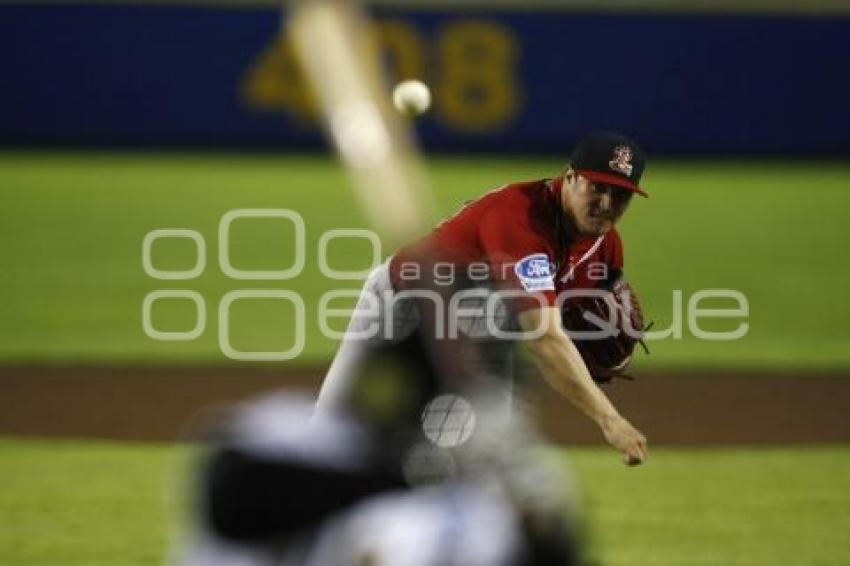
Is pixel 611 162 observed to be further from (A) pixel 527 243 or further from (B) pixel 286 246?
(B) pixel 286 246

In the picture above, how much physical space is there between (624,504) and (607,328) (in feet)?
6.85

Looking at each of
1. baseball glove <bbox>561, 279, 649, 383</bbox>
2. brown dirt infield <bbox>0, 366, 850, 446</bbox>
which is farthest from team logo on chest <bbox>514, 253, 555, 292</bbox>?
brown dirt infield <bbox>0, 366, 850, 446</bbox>

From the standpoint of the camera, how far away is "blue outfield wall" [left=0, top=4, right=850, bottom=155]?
25.4 meters

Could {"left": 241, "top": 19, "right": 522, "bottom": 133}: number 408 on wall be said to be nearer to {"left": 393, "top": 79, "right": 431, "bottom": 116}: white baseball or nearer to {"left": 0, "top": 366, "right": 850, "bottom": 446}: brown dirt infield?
{"left": 0, "top": 366, "right": 850, "bottom": 446}: brown dirt infield

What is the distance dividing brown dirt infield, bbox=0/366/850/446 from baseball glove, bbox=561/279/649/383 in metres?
3.43

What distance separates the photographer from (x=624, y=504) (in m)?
8.39

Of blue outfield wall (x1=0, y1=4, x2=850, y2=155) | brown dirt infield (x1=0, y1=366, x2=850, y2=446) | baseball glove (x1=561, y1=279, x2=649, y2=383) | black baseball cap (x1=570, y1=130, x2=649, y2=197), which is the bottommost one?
blue outfield wall (x1=0, y1=4, x2=850, y2=155)

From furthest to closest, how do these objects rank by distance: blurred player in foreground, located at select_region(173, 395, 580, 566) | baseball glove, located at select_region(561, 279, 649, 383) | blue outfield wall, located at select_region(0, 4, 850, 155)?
1. blue outfield wall, located at select_region(0, 4, 850, 155)
2. baseball glove, located at select_region(561, 279, 649, 383)
3. blurred player in foreground, located at select_region(173, 395, 580, 566)

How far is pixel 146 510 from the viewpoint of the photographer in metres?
8.08

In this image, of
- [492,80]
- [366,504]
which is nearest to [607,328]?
[366,504]

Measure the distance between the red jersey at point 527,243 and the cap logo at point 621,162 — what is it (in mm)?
340

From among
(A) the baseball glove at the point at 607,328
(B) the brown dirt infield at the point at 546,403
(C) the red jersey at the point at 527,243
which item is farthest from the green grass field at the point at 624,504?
(C) the red jersey at the point at 527,243

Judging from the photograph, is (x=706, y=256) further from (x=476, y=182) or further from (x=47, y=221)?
(x=47, y=221)

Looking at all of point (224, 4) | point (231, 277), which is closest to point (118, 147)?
point (224, 4)
